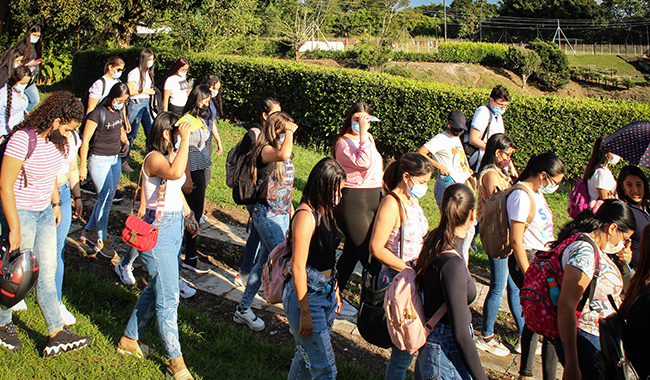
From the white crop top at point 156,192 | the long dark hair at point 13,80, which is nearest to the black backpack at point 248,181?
the white crop top at point 156,192

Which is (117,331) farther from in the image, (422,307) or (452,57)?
(452,57)

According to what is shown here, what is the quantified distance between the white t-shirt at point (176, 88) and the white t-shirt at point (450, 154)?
3.90 m

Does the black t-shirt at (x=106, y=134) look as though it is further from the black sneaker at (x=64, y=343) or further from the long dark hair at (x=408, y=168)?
the long dark hair at (x=408, y=168)

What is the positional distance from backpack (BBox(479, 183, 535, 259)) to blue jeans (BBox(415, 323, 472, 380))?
1.53 meters

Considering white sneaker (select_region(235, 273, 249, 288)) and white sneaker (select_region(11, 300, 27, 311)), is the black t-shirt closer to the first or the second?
white sneaker (select_region(11, 300, 27, 311))

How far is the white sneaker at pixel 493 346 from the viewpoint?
14.4 feet

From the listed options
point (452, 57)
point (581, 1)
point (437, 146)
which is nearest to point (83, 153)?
point (437, 146)

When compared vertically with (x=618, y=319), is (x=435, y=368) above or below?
below

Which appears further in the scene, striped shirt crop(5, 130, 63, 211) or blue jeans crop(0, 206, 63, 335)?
blue jeans crop(0, 206, 63, 335)

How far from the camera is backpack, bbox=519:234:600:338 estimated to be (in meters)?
2.96

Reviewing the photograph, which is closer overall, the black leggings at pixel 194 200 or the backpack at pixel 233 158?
the backpack at pixel 233 158

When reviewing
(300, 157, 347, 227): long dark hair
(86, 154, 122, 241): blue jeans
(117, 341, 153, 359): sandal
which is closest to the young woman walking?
(300, 157, 347, 227): long dark hair

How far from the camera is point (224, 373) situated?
372cm

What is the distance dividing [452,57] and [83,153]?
54.8 metres
